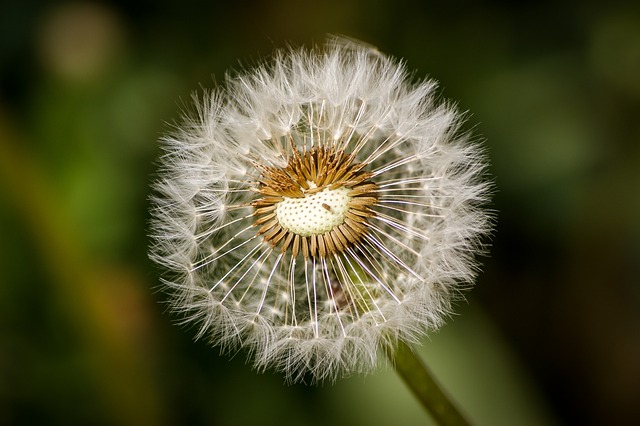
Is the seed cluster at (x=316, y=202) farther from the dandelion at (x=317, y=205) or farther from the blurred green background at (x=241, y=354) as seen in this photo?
the blurred green background at (x=241, y=354)

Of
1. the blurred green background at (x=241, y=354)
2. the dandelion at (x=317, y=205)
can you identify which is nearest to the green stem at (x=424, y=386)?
the dandelion at (x=317, y=205)

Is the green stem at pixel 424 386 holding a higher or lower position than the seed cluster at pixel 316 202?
lower

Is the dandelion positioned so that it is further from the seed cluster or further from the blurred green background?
the blurred green background

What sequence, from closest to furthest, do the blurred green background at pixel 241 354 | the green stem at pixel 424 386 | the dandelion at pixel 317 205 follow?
the green stem at pixel 424 386
the dandelion at pixel 317 205
the blurred green background at pixel 241 354

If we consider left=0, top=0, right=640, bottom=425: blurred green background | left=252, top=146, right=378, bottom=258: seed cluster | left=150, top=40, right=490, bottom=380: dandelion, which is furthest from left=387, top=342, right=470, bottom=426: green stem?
left=0, top=0, right=640, bottom=425: blurred green background
